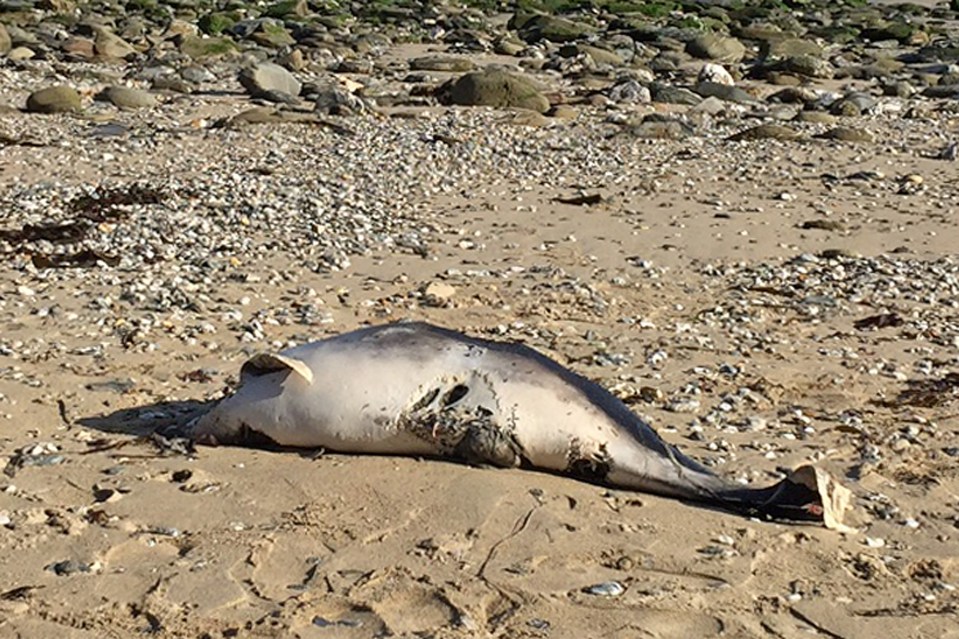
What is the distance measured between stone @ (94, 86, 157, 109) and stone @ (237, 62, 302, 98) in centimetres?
111

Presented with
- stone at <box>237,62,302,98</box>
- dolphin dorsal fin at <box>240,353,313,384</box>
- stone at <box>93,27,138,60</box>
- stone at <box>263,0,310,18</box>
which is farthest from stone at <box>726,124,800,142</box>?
stone at <box>263,0,310,18</box>

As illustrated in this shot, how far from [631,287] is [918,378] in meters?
2.08

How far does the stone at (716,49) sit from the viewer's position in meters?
22.2

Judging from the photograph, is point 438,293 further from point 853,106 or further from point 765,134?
point 853,106

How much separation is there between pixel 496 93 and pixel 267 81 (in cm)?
257

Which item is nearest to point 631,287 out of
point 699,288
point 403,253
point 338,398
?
A: point 699,288

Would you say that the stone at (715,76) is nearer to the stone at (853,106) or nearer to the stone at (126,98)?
the stone at (853,106)

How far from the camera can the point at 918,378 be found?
6.95 metres

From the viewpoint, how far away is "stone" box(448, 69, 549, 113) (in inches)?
610

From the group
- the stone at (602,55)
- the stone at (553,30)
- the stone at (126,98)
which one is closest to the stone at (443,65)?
the stone at (602,55)

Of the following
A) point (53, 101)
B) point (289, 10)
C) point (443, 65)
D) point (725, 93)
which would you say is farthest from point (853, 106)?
point (289, 10)

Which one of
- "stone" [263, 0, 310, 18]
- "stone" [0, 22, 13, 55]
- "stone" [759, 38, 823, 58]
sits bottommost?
"stone" [263, 0, 310, 18]

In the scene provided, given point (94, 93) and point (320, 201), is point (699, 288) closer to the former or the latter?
point (320, 201)

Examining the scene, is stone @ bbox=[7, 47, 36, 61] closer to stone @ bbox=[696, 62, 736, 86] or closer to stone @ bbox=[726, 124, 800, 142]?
stone @ bbox=[696, 62, 736, 86]
